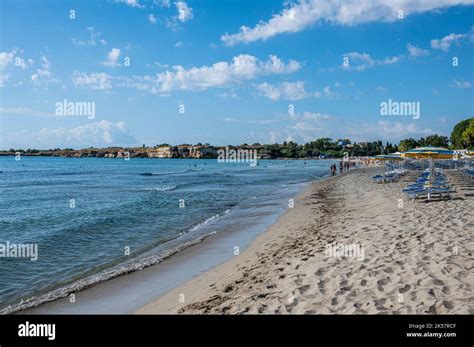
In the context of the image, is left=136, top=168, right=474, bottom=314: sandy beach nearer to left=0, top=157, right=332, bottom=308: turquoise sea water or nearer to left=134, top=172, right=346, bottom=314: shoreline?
left=134, top=172, right=346, bottom=314: shoreline

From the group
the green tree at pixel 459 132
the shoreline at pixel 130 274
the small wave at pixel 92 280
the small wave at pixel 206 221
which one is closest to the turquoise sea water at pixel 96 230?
the small wave at pixel 206 221

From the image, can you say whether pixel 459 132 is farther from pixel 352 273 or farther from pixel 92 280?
pixel 92 280

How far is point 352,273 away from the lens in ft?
23.3

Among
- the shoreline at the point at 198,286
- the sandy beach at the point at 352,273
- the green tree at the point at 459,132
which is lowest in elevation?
the shoreline at the point at 198,286

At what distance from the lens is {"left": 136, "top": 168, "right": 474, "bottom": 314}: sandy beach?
564 cm

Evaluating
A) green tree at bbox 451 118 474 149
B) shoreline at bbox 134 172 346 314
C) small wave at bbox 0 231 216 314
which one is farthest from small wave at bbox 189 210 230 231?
green tree at bbox 451 118 474 149

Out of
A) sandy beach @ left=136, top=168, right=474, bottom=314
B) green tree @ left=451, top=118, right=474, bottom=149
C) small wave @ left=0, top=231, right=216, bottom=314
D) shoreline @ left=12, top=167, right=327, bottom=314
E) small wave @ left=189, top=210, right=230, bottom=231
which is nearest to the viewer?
sandy beach @ left=136, top=168, right=474, bottom=314

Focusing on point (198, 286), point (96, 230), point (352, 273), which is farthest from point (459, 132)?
point (198, 286)

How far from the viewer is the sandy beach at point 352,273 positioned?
564 cm

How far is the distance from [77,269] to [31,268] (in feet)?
4.61

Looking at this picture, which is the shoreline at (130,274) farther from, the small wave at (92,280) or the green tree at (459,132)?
the green tree at (459,132)

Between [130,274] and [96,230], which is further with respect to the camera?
[96,230]

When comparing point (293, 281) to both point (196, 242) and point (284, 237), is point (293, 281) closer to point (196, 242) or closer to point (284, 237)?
point (284, 237)
